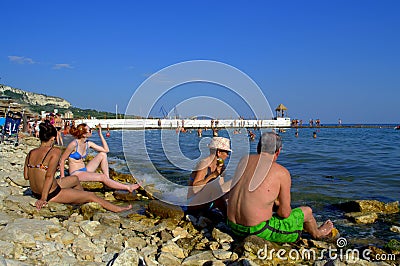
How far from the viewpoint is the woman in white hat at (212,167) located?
5027 mm

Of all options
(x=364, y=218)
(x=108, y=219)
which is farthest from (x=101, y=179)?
(x=364, y=218)

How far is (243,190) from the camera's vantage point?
13.4 feet

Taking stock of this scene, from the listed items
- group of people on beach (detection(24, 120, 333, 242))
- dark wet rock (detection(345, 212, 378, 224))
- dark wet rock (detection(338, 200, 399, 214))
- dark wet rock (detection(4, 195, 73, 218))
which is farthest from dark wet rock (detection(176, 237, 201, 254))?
dark wet rock (detection(338, 200, 399, 214))

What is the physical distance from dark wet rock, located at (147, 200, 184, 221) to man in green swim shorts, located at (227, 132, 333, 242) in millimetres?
1052

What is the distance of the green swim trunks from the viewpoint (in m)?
4.14

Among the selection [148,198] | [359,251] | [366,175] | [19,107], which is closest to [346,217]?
[359,251]

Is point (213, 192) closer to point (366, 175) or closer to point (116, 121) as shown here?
point (366, 175)

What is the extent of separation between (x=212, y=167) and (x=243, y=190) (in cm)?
119

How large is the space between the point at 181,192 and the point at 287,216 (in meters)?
4.12

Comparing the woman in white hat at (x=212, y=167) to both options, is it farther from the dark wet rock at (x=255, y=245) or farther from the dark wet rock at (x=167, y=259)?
the dark wet rock at (x=167, y=259)

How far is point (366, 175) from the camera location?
1130 cm

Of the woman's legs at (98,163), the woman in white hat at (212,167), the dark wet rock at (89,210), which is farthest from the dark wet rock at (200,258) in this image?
the woman's legs at (98,163)

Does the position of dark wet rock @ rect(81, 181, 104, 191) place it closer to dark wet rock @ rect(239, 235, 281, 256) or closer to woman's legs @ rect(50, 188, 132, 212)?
woman's legs @ rect(50, 188, 132, 212)

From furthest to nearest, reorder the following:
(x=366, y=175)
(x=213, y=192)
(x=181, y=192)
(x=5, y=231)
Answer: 1. (x=366, y=175)
2. (x=181, y=192)
3. (x=213, y=192)
4. (x=5, y=231)
